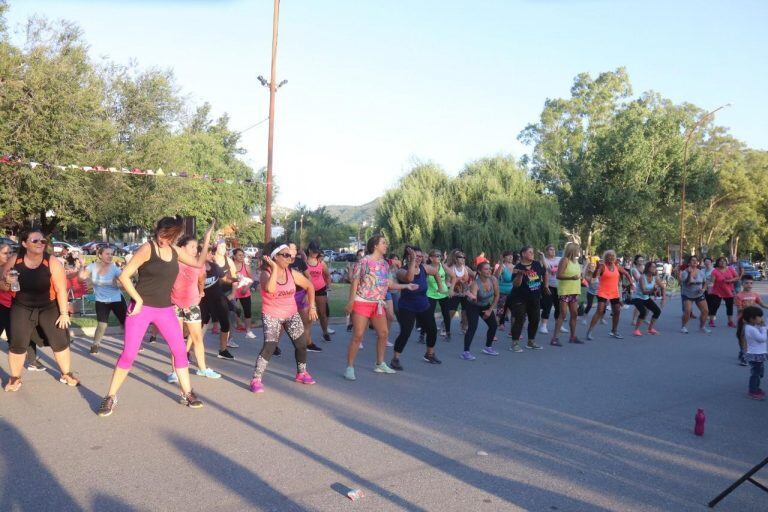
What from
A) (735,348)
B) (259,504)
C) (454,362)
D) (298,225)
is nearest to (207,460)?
(259,504)

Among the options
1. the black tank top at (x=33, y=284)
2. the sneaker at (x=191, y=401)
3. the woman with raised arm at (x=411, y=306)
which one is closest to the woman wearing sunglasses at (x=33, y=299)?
the black tank top at (x=33, y=284)

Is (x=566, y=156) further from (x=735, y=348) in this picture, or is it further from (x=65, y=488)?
(x=65, y=488)

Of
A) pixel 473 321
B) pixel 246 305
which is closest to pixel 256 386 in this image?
pixel 473 321

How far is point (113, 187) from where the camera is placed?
1048 inches

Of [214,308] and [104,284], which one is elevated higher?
[104,284]

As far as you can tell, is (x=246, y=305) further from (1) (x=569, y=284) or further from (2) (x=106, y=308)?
(1) (x=569, y=284)

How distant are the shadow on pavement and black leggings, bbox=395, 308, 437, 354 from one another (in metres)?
3.84

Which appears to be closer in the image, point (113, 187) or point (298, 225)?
point (113, 187)

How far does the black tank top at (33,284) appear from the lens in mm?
6398

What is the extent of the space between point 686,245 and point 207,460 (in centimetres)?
5857

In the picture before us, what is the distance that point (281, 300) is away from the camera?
7070mm

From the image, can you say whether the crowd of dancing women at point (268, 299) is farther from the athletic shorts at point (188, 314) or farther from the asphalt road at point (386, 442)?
the asphalt road at point (386, 442)

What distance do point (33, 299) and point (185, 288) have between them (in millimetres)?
1484

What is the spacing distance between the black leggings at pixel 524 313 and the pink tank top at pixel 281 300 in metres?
4.41
